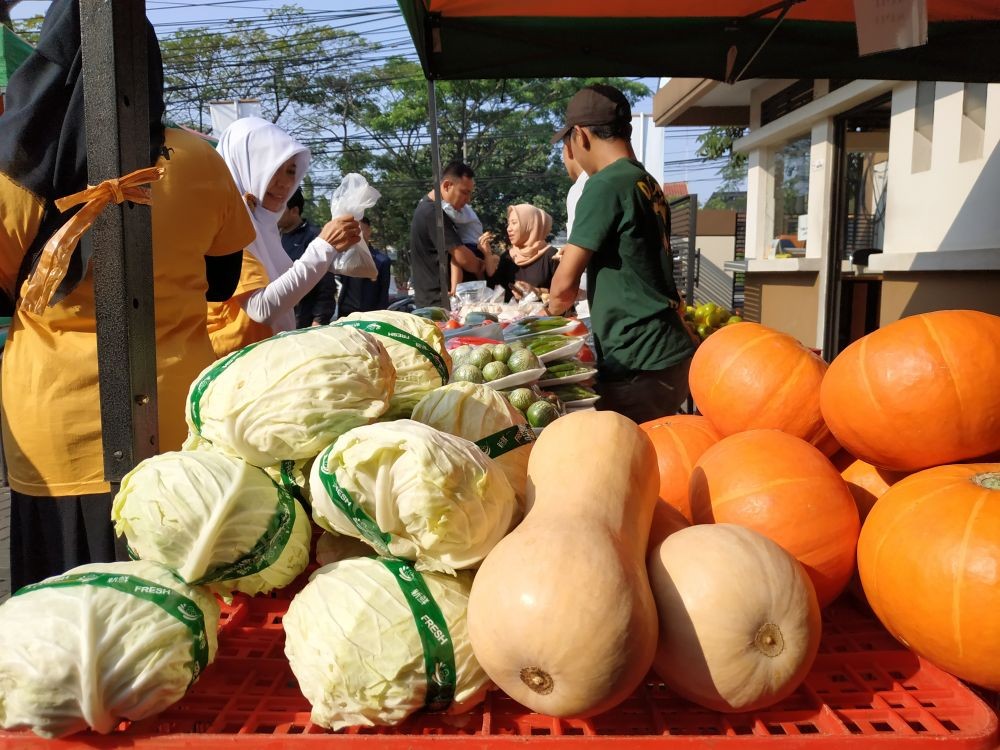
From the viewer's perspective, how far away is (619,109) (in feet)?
11.1

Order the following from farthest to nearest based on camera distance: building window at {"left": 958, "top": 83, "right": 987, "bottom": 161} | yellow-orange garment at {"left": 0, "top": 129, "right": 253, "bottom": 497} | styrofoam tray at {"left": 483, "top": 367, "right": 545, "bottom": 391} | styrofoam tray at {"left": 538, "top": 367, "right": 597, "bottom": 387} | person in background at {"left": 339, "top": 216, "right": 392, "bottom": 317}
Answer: person in background at {"left": 339, "top": 216, "right": 392, "bottom": 317} < building window at {"left": 958, "top": 83, "right": 987, "bottom": 161} < styrofoam tray at {"left": 538, "top": 367, "right": 597, "bottom": 387} < styrofoam tray at {"left": 483, "top": 367, "right": 545, "bottom": 391} < yellow-orange garment at {"left": 0, "top": 129, "right": 253, "bottom": 497}

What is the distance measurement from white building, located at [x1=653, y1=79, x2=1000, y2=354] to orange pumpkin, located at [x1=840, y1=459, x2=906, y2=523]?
5454 millimetres

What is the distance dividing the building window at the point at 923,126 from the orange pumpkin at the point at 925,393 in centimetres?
686

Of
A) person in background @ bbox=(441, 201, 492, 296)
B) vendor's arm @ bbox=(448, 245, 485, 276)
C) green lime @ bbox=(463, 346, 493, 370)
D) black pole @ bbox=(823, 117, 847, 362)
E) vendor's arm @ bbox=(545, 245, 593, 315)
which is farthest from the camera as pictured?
black pole @ bbox=(823, 117, 847, 362)

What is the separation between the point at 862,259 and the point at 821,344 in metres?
1.36

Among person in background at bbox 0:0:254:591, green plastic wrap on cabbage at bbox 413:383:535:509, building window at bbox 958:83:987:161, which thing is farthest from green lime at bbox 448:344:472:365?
building window at bbox 958:83:987:161

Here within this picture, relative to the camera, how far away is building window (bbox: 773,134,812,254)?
1062cm

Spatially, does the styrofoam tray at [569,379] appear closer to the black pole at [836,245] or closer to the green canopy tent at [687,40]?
the green canopy tent at [687,40]

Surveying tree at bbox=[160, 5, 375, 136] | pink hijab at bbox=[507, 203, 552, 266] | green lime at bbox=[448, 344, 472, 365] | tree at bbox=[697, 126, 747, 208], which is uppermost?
tree at bbox=[160, 5, 375, 136]

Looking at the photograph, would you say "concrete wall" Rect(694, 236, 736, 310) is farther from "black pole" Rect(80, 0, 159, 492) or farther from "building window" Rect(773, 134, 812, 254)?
"black pole" Rect(80, 0, 159, 492)

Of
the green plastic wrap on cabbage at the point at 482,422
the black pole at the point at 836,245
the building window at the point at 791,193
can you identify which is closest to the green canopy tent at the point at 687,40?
the green plastic wrap on cabbage at the point at 482,422

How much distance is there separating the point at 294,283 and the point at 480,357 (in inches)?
38.6

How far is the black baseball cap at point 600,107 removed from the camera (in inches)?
133

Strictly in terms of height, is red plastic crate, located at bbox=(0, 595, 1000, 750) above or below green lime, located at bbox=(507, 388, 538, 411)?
below
